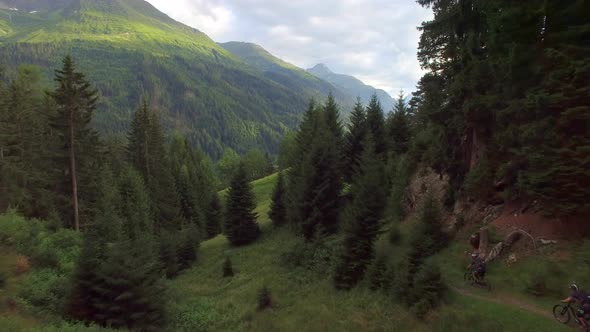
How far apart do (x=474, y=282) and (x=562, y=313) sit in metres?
4.58

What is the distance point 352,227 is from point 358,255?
1920mm

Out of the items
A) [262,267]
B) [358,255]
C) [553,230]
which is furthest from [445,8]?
[262,267]

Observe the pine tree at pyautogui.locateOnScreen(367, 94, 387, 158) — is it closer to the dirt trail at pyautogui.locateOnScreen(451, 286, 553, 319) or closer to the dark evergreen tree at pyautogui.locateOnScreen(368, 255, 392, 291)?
the dark evergreen tree at pyautogui.locateOnScreen(368, 255, 392, 291)

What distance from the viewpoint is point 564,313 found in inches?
579

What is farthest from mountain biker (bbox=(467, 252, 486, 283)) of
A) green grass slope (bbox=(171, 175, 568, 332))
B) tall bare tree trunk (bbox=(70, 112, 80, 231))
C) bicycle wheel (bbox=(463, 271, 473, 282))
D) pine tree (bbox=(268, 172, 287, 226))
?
tall bare tree trunk (bbox=(70, 112, 80, 231))

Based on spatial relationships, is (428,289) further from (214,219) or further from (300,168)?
(214,219)

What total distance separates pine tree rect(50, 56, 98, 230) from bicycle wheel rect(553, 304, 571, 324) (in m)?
37.7

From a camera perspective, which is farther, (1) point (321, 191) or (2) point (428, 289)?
(1) point (321, 191)

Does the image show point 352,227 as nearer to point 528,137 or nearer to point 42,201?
point 528,137

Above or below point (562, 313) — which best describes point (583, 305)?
above

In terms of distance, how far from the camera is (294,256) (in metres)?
31.1

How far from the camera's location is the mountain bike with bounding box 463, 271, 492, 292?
18.4 m

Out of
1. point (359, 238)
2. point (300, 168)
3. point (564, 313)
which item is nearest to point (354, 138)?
point (300, 168)

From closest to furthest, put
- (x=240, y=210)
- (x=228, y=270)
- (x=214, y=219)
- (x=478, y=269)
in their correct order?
1. (x=478, y=269)
2. (x=228, y=270)
3. (x=240, y=210)
4. (x=214, y=219)
